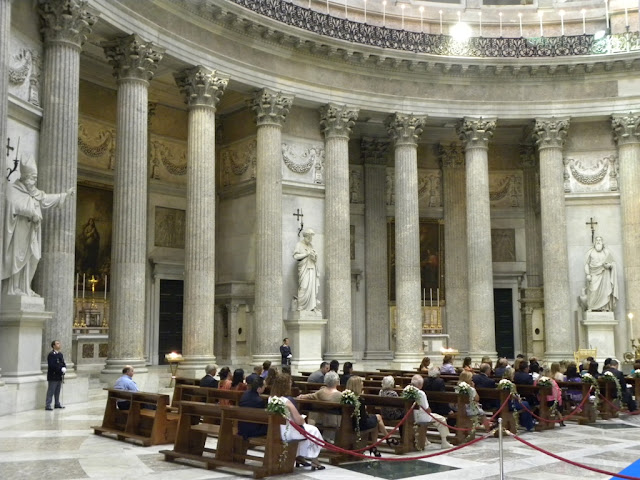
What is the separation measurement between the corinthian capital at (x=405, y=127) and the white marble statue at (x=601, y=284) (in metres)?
8.90

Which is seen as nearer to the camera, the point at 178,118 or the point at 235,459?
the point at 235,459

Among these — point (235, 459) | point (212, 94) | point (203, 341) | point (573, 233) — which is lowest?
point (235, 459)

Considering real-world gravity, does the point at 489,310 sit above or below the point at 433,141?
below

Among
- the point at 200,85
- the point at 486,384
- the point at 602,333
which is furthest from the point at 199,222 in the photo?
the point at 602,333

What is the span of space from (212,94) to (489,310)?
1405cm

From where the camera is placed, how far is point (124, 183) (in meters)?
21.6

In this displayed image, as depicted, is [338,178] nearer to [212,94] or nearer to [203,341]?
[212,94]

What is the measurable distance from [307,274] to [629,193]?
46.1 feet

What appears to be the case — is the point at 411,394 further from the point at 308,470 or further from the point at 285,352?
the point at 285,352

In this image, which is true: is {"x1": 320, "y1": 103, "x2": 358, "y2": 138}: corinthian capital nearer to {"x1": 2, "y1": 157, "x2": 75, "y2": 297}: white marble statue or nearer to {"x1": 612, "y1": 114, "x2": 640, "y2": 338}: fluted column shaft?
{"x1": 612, "y1": 114, "x2": 640, "y2": 338}: fluted column shaft

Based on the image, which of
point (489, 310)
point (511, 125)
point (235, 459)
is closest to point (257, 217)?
point (489, 310)

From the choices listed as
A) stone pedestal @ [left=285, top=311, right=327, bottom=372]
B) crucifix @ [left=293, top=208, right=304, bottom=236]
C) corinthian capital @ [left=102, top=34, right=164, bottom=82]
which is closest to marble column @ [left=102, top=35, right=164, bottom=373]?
corinthian capital @ [left=102, top=34, right=164, bottom=82]

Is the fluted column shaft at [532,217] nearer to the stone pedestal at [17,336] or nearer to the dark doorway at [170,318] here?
the dark doorway at [170,318]

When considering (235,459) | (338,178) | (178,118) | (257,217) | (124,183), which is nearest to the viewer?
(235,459)
